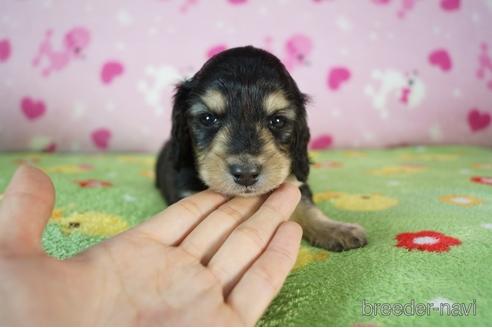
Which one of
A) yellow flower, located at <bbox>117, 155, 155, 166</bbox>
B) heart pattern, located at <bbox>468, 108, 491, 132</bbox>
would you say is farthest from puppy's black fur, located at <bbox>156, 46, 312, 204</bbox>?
heart pattern, located at <bbox>468, 108, 491, 132</bbox>

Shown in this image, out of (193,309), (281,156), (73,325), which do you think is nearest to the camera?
(73,325)

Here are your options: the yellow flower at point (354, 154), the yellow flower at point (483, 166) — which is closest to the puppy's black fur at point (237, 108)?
the yellow flower at point (483, 166)

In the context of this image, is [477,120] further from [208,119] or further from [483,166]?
[208,119]

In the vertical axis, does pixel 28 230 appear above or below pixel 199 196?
above

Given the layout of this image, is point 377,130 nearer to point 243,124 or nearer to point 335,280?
point 243,124

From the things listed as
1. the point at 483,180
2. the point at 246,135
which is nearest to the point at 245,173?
the point at 246,135

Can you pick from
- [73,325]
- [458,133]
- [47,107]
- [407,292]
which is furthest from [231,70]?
[458,133]

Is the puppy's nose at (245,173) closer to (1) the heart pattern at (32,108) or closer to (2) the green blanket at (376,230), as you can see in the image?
(2) the green blanket at (376,230)

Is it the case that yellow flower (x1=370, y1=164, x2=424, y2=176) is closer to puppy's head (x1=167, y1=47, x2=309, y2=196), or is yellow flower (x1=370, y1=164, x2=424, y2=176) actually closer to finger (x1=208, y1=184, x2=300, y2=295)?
puppy's head (x1=167, y1=47, x2=309, y2=196)
